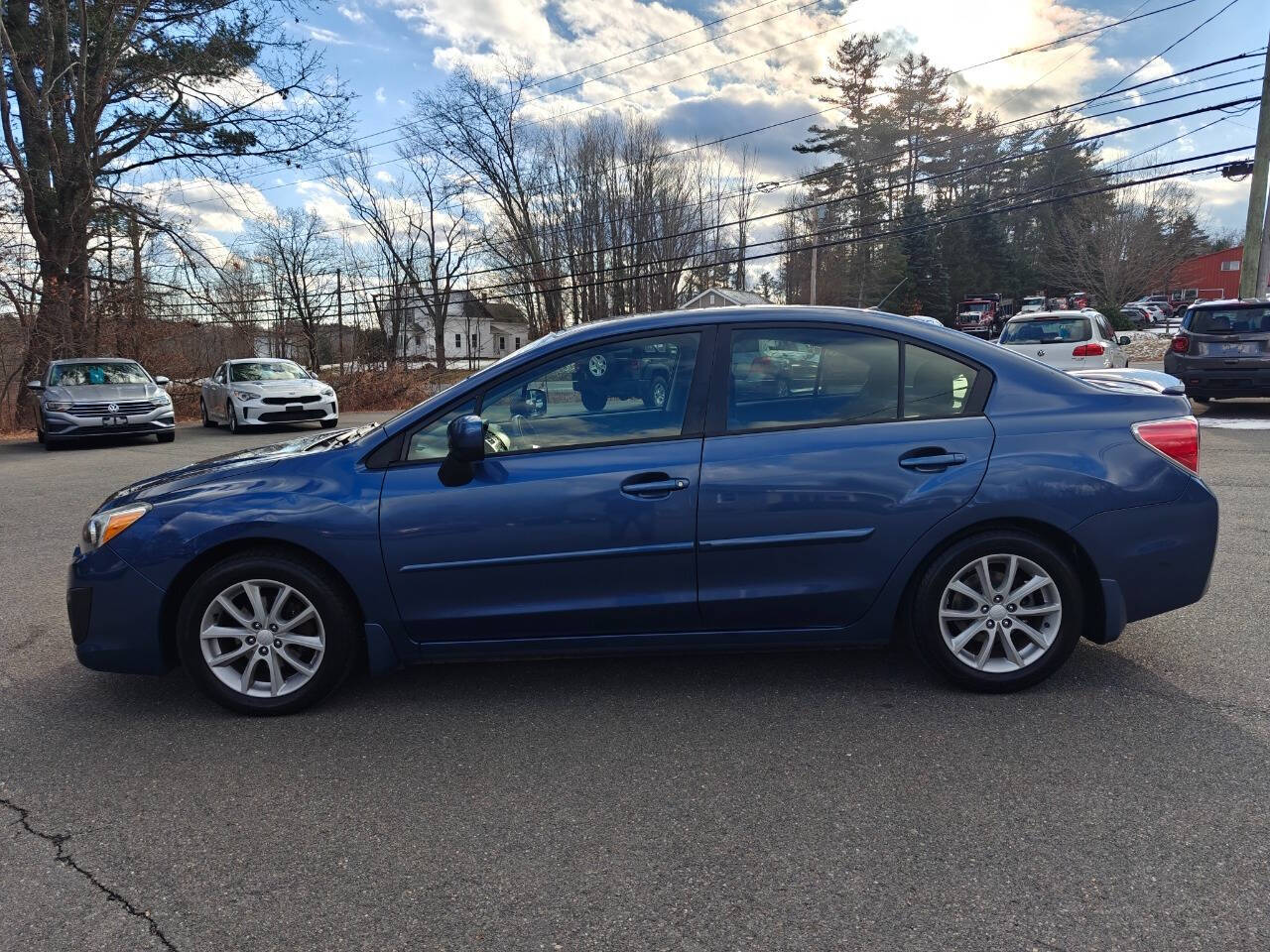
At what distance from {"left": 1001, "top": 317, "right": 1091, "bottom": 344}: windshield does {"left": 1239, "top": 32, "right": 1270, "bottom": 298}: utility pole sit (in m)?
8.33

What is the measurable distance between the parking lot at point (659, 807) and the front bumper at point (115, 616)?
0.91 feet

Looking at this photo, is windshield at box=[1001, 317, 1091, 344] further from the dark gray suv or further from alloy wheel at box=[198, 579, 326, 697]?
alloy wheel at box=[198, 579, 326, 697]

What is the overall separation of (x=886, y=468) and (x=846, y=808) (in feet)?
4.29

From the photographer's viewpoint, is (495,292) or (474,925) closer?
(474,925)

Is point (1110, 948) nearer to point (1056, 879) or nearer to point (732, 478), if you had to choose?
point (1056, 879)

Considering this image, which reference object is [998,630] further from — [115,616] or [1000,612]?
[115,616]

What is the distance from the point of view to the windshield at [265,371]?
58.9ft

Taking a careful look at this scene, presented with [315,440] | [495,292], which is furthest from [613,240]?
[315,440]

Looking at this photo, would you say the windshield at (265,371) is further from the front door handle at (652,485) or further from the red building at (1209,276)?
the red building at (1209,276)

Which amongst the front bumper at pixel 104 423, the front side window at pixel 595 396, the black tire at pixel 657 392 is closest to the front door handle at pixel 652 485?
the front side window at pixel 595 396

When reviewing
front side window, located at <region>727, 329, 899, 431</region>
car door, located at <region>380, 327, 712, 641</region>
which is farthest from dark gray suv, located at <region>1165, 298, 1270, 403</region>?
car door, located at <region>380, 327, 712, 641</region>

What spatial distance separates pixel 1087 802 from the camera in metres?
2.67

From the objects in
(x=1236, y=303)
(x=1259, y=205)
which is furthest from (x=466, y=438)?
(x=1259, y=205)

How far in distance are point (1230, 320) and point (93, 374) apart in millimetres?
19075
